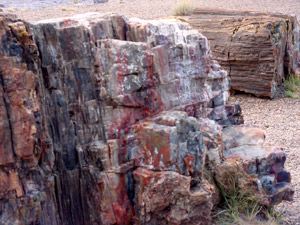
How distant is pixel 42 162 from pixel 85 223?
0.68 m

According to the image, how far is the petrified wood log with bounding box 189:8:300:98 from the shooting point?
707 centimetres

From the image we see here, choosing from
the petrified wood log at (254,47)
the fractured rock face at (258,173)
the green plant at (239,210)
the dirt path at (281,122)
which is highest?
the petrified wood log at (254,47)

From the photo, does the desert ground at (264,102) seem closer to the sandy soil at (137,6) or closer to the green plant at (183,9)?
the sandy soil at (137,6)

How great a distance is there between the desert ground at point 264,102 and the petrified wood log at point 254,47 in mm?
336

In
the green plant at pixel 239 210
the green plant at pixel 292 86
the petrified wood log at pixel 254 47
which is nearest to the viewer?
the green plant at pixel 239 210

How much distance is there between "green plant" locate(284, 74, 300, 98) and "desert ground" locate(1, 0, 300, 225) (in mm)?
116

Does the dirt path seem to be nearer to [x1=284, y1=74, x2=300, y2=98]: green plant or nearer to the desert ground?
the desert ground

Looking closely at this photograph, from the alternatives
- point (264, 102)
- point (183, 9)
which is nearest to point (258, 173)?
point (264, 102)

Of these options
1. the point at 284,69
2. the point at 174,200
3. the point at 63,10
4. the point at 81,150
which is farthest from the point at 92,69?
the point at 63,10

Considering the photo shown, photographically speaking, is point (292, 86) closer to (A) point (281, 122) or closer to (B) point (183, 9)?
Result: (A) point (281, 122)

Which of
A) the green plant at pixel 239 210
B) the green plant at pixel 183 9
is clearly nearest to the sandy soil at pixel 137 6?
the green plant at pixel 183 9

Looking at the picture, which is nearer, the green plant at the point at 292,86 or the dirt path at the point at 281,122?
the dirt path at the point at 281,122

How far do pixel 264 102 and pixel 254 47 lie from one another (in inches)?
38.7

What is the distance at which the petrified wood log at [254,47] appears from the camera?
7066 mm
